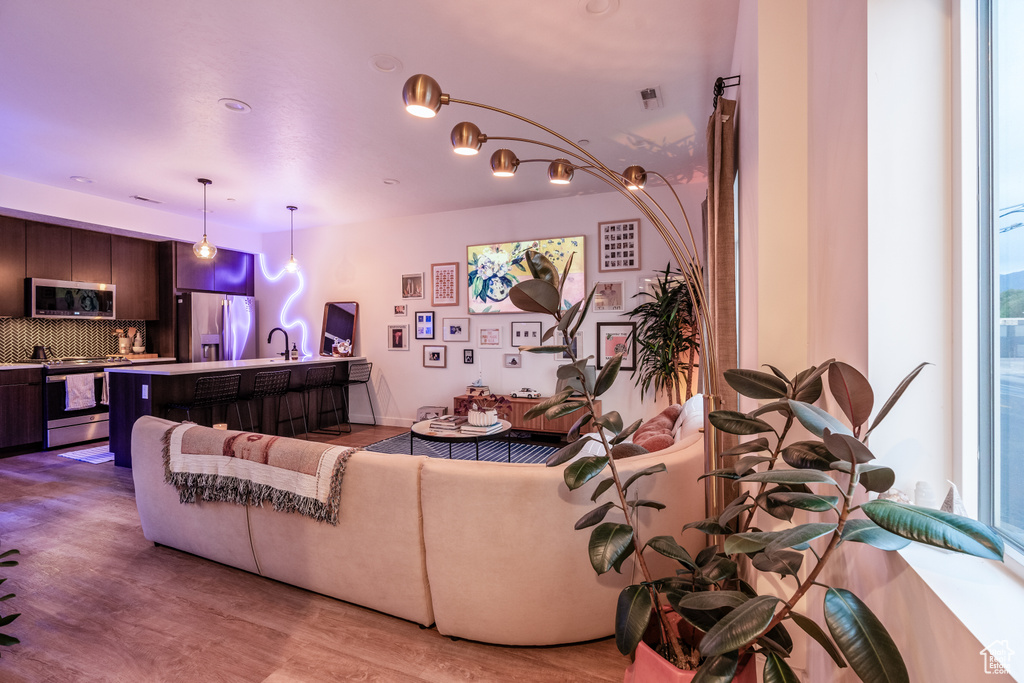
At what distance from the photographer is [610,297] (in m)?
5.35

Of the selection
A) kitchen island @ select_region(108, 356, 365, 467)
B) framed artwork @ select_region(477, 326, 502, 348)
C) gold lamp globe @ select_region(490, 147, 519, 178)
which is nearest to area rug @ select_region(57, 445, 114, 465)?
kitchen island @ select_region(108, 356, 365, 467)

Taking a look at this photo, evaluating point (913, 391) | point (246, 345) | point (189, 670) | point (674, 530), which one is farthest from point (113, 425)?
point (913, 391)

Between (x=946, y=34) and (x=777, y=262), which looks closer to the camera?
(x=946, y=34)

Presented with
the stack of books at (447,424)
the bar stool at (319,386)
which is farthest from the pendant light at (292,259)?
the stack of books at (447,424)

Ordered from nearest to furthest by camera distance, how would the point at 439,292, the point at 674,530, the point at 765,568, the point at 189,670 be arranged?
the point at 765,568 → the point at 189,670 → the point at 674,530 → the point at 439,292

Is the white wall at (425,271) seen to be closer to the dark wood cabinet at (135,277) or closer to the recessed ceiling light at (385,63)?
the dark wood cabinet at (135,277)

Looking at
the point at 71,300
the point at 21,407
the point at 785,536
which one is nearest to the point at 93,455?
the point at 21,407

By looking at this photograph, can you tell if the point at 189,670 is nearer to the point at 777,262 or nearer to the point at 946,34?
the point at 777,262

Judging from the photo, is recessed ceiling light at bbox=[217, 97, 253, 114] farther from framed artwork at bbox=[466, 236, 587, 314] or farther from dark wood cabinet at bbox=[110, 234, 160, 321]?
dark wood cabinet at bbox=[110, 234, 160, 321]

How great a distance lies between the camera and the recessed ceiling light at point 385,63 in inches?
105

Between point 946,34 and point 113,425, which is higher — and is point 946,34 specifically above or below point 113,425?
above

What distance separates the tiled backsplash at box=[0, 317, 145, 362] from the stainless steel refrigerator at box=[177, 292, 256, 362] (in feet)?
2.46

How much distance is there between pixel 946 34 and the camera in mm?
897

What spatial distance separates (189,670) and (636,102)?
4.05m
